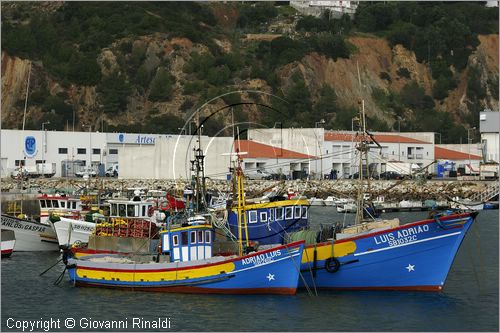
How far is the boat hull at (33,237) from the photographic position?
60688 millimetres

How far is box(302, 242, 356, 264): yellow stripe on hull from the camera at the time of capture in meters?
43.0

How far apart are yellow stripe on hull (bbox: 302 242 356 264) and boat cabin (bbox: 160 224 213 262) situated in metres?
3.88

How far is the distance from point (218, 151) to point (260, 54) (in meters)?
85.3

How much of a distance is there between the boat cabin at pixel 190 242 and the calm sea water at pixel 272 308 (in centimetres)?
169

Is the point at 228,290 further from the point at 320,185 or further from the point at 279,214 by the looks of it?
the point at 320,185

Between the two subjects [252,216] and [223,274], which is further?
[252,216]

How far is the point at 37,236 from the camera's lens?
200ft

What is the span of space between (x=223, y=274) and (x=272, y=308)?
278 centimetres

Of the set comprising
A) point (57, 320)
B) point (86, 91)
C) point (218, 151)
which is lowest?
point (57, 320)

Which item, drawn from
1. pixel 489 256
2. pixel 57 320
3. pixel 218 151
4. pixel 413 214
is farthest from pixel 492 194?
pixel 57 320

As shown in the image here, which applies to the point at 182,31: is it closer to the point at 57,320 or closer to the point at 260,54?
the point at 260,54

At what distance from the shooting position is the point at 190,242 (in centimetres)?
4278

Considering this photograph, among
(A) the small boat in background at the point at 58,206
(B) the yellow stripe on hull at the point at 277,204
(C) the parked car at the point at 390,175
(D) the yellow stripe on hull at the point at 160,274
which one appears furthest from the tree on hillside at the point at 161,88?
(D) the yellow stripe on hull at the point at 160,274

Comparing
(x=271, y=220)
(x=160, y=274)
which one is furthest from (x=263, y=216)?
(x=160, y=274)
